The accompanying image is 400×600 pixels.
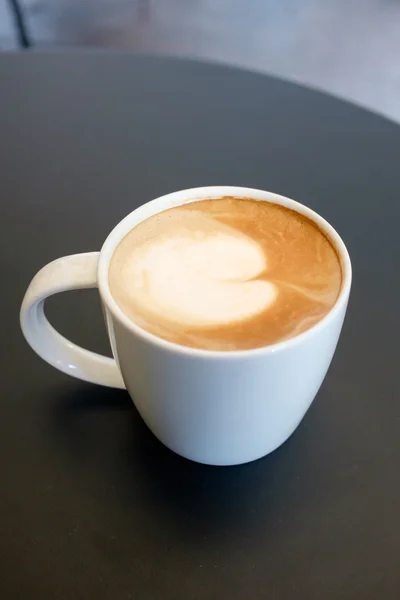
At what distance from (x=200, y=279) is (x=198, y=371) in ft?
0.31

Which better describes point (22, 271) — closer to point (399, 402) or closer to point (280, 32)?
point (399, 402)

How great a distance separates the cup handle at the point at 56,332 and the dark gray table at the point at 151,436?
0.11 feet

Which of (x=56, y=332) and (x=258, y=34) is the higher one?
(x=258, y=34)

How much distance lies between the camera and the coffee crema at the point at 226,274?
438 millimetres

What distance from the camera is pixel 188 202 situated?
1.78 feet

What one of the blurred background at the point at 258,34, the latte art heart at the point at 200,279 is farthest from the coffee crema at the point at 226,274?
the blurred background at the point at 258,34

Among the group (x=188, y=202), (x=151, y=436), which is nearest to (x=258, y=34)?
(x=188, y=202)

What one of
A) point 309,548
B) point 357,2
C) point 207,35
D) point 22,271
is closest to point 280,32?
point 207,35

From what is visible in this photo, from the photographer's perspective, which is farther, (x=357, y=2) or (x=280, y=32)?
(x=357, y=2)

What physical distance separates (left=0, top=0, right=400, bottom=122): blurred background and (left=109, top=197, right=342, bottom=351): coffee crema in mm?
1720

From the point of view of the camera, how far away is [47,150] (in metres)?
0.84

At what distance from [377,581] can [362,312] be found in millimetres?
267

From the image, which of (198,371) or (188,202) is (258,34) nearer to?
(188,202)

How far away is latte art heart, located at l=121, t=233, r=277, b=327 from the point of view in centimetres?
45
